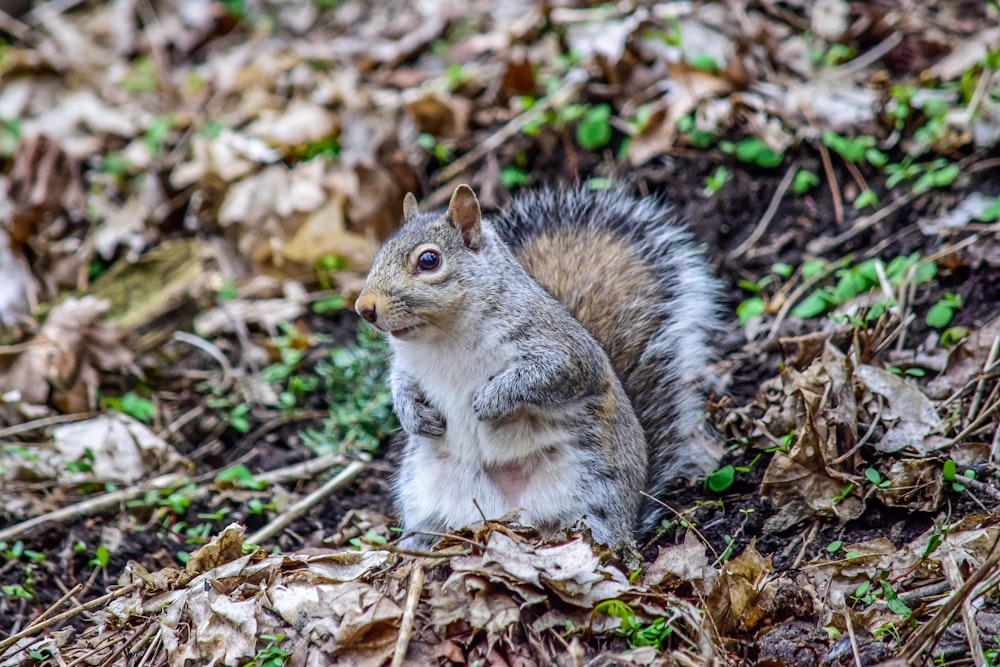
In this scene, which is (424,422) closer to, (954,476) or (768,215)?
(954,476)

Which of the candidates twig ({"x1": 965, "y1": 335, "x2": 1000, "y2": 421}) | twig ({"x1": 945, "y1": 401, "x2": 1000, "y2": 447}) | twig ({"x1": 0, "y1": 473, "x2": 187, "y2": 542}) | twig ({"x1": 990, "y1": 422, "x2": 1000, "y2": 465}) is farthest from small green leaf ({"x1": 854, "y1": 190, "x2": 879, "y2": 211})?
twig ({"x1": 0, "y1": 473, "x2": 187, "y2": 542})

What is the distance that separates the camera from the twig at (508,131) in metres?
4.98

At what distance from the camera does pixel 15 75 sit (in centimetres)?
665

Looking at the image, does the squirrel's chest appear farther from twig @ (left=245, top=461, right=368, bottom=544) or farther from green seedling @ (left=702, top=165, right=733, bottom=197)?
green seedling @ (left=702, top=165, right=733, bottom=197)

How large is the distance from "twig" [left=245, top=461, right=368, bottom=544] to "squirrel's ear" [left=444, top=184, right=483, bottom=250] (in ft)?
3.77

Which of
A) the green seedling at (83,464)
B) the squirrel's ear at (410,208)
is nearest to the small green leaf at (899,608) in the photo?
the squirrel's ear at (410,208)

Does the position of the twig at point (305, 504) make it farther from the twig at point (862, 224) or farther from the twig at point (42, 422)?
the twig at point (862, 224)

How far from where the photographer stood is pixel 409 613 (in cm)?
236

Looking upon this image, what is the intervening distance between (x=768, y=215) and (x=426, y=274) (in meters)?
2.05

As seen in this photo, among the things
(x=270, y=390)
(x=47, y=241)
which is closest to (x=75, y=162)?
(x=47, y=241)

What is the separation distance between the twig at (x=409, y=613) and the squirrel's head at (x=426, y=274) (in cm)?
67

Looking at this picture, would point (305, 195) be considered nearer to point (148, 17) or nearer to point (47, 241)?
point (47, 241)

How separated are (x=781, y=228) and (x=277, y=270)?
95.2 inches

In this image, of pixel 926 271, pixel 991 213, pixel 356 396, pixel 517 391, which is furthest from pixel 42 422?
pixel 991 213
